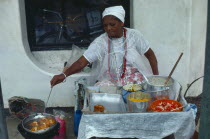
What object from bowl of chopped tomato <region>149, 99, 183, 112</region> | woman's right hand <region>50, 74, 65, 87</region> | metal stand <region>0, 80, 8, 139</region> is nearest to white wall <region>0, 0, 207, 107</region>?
woman's right hand <region>50, 74, 65, 87</region>

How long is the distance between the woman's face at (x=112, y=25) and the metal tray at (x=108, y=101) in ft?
3.20

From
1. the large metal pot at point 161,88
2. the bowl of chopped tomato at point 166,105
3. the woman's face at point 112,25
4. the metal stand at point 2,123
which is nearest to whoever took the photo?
the metal stand at point 2,123

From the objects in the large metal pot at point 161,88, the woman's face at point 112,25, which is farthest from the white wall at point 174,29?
the large metal pot at point 161,88

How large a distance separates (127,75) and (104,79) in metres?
0.32

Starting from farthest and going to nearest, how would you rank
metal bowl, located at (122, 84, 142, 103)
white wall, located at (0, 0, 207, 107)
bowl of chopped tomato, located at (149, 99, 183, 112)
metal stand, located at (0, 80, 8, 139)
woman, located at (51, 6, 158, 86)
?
white wall, located at (0, 0, 207, 107) → woman, located at (51, 6, 158, 86) → metal bowl, located at (122, 84, 142, 103) → bowl of chopped tomato, located at (149, 99, 183, 112) → metal stand, located at (0, 80, 8, 139)

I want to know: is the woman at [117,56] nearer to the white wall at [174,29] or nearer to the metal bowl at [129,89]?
the metal bowl at [129,89]

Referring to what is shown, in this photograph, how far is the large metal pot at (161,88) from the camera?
3.09 meters

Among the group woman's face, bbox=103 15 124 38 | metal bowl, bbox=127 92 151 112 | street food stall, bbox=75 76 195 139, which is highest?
woman's face, bbox=103 15 124 38

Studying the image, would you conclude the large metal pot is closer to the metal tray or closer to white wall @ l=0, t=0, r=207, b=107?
the metal tray

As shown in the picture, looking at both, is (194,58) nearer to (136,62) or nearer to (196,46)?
(196,46)

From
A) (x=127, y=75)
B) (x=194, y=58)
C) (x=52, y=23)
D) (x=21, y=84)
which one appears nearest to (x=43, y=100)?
(x=21, y=84)

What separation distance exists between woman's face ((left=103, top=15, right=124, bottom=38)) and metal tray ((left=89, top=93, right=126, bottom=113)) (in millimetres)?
976

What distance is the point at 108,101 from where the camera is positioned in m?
3.19

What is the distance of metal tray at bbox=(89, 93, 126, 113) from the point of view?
3126 millimetres
